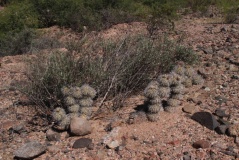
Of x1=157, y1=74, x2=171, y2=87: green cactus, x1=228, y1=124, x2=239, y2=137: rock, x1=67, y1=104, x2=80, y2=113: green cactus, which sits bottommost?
x1=228, y1=124, x2=239, y2=137: rock

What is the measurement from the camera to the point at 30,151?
387 centimetres

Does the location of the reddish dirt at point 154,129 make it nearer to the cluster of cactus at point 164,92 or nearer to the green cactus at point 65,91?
the cluster of cactus at point 164,92

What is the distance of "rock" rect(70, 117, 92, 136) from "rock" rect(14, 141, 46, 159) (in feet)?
1.50

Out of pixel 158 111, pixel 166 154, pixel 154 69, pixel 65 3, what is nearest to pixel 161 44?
pixel 154 69

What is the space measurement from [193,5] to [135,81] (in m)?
11.1

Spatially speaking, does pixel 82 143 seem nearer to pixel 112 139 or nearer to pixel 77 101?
pixel 112 139

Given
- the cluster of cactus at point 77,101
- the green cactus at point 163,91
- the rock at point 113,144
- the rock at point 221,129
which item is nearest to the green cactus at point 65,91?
the cluster of cactus at point 77,101

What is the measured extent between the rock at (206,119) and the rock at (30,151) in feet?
6.78

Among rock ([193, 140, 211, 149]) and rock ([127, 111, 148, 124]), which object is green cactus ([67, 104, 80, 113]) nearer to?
rock ([127, 111, 148, 124])

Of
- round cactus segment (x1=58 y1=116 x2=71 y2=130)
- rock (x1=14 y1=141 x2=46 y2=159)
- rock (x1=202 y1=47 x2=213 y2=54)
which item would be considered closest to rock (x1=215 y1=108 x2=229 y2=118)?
round cactus segment (x1=58 y1=116 x2=71 y2=130)

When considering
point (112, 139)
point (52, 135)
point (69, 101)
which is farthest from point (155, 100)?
point (52, 135)

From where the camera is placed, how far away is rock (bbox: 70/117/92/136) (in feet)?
13.8

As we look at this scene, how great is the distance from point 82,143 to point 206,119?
167 centimetres

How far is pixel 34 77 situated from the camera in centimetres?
511
